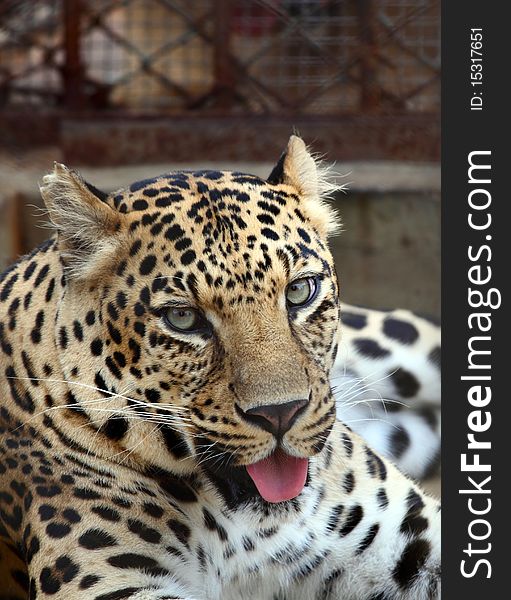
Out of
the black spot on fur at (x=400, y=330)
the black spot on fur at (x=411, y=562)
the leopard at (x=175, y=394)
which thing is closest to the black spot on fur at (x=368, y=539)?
the leopard at (x=175, y=394)

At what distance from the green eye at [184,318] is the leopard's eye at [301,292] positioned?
10.7 inches

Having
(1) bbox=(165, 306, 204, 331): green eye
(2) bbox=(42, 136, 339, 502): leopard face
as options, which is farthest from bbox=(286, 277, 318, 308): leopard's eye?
(1) bbox=(165, 306, 204, 331): green eye

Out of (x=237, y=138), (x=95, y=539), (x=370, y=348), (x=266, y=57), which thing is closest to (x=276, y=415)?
(x=95, y=539)

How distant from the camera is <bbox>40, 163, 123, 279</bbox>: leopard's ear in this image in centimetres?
357

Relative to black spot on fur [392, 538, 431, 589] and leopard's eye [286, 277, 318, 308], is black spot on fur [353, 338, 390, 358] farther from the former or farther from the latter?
leopard's eye [286, 277, 318, 308]

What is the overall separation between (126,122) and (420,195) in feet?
7.71

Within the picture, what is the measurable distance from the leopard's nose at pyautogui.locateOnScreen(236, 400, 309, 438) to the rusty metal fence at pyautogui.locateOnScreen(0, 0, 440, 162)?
5.40 metres

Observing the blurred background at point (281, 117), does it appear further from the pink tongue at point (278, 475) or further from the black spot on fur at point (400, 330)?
the pink tongue at point (278, 475)

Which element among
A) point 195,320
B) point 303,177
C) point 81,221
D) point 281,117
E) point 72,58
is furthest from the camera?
point 72,58

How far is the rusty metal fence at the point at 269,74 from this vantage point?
8680 millimetres

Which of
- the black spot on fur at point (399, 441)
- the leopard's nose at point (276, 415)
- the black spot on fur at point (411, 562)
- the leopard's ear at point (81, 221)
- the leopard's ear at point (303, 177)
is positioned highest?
the leopard's ear at point (303, 177)

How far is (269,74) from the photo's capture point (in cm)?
948

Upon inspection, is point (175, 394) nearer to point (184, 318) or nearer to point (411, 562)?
point (184, 318)

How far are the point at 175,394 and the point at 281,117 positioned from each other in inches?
216
